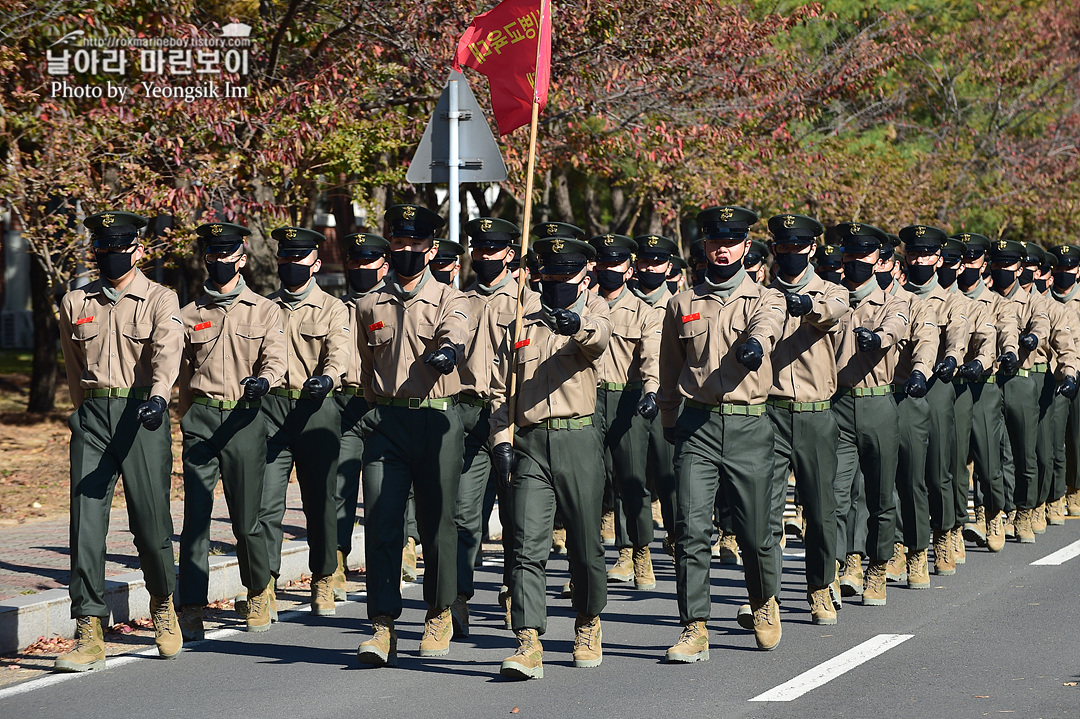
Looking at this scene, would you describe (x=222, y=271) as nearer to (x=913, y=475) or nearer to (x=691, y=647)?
(x=691, y=647)

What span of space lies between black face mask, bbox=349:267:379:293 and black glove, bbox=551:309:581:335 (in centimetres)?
272

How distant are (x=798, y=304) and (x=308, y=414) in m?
3.20

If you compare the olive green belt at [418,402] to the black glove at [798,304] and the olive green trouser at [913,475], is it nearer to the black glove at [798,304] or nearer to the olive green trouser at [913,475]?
the black glove at [798,304]

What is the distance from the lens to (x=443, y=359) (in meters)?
6.93

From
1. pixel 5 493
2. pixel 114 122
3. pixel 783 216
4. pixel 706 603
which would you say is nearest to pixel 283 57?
pixel 114 122

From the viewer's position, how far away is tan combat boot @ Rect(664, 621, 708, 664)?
7.44 metres

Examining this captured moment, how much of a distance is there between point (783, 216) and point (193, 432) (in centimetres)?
363

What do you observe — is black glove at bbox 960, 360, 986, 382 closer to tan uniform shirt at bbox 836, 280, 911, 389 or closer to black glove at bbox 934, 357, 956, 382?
black glove at bbox 934, 357, 956, 382

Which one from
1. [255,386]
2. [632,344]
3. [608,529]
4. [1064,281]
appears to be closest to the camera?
[255,386]

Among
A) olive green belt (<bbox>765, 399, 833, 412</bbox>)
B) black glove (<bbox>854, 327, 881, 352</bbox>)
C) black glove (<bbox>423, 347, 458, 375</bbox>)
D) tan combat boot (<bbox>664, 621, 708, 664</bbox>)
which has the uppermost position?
black glove (<bbox>854, 327, 881, 352</bbox>)

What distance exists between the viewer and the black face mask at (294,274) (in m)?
9.07

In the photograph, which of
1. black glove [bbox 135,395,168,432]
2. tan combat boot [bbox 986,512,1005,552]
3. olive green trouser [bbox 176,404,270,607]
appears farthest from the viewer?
tan combat boot [bbox 986,512,1005,552]

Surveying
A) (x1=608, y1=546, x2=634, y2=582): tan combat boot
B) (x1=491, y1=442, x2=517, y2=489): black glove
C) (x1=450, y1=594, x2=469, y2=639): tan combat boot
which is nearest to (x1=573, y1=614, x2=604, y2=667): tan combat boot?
(x1=491, y1=442, x2=517, y2=489): black glove

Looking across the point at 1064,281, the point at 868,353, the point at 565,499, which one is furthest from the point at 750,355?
the point at 1064,281
